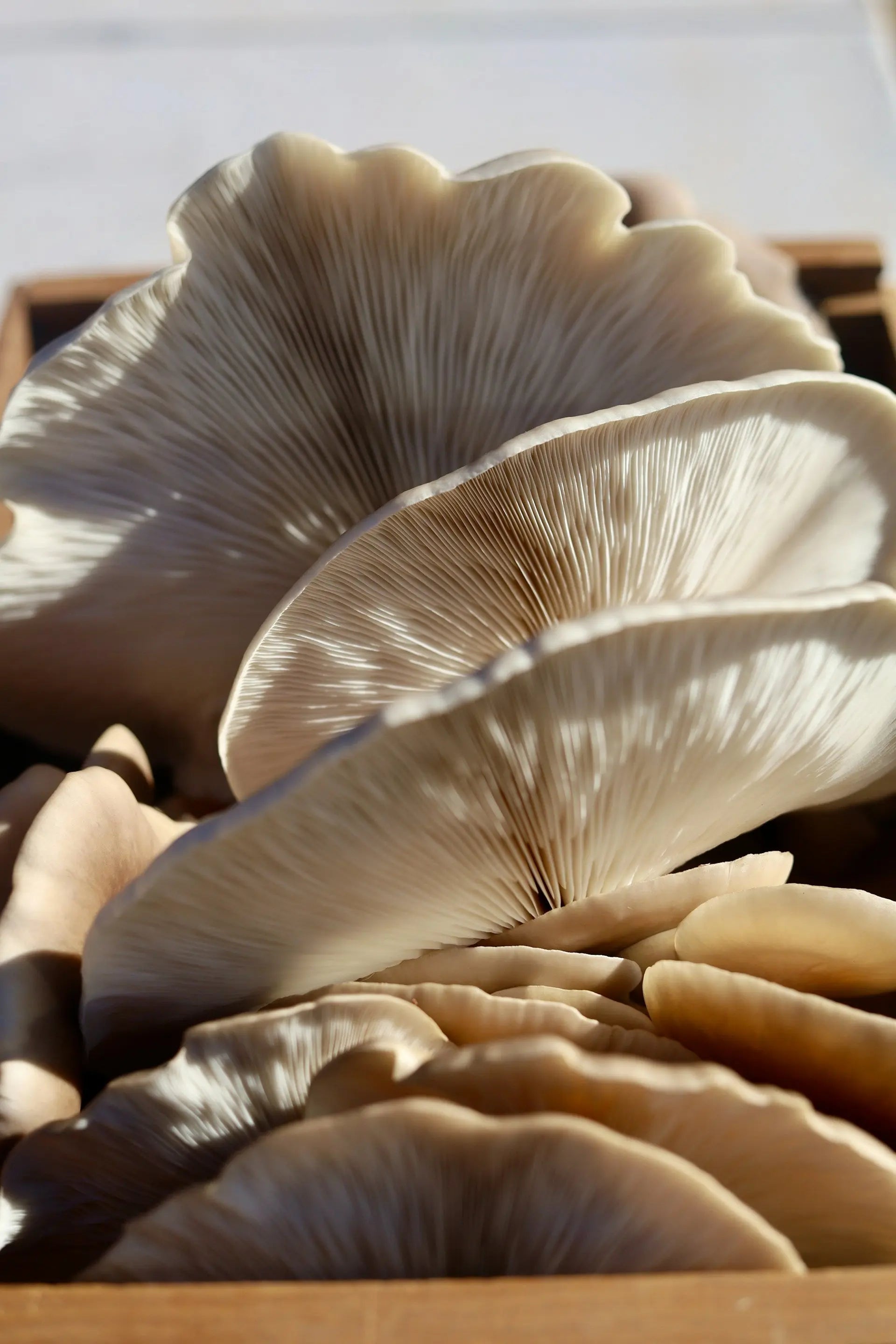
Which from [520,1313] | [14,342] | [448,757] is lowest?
[520,1313]

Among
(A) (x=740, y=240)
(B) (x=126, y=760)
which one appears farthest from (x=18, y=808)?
(A) (x=740, y=240)

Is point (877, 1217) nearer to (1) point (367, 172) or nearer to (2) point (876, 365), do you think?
(1) point (367, 172)

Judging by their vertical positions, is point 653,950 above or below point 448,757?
below

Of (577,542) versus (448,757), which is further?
(577,542)

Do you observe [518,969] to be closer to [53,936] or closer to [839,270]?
[53,936]

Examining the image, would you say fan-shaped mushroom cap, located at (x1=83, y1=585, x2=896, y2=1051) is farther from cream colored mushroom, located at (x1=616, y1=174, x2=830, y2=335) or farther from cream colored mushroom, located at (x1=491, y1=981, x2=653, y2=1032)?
cream colored mushroom, located at (x1=616, y1=174, x2=830, y2=335)

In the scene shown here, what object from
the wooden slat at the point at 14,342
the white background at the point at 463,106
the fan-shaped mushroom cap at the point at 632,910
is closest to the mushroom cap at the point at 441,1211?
the fan-shaped mushroom cap at the point at 632,910
